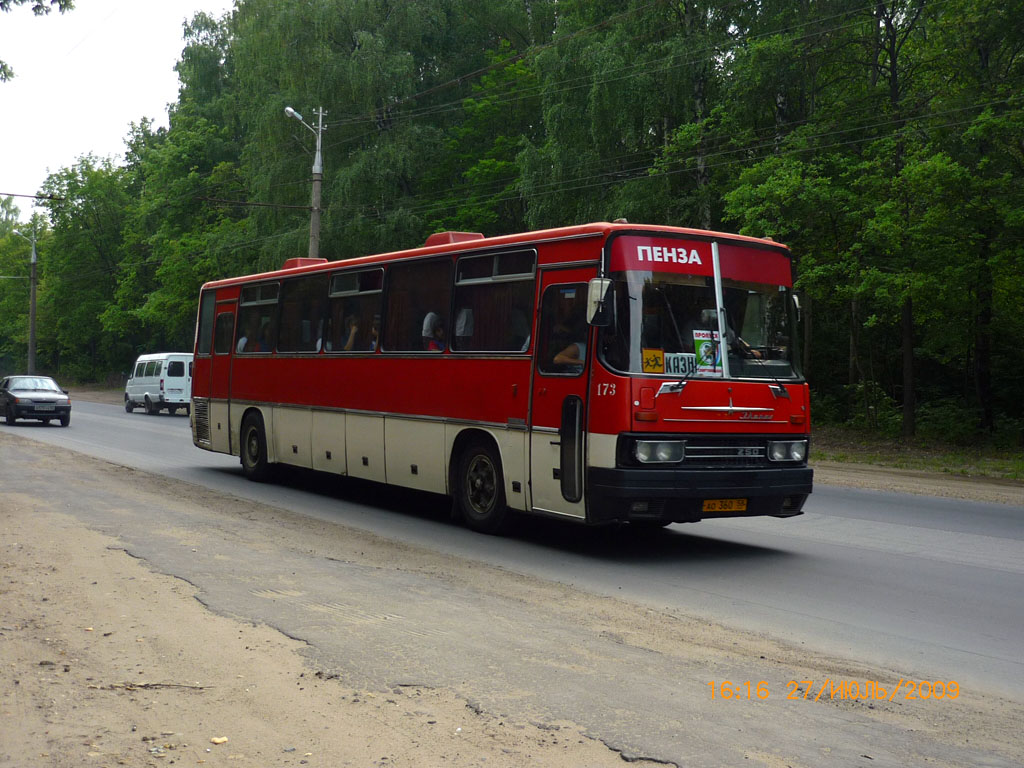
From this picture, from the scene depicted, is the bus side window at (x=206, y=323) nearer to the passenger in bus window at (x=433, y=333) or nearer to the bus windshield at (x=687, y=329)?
the passenger in bus window at (x=433, y=333)

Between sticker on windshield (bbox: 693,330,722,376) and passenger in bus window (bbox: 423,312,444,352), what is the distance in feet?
11.1

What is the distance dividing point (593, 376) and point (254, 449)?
28.3 feet

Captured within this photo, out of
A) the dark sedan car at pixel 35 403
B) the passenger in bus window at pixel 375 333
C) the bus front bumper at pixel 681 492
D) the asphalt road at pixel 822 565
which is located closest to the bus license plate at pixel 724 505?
the bus front bumper at pixel 681 492

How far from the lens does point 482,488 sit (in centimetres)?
1134

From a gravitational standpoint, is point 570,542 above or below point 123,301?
below

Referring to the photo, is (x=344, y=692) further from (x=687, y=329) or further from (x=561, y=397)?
(x=687, y=329)

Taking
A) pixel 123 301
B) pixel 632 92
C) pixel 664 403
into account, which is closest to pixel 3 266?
pixel 123 301

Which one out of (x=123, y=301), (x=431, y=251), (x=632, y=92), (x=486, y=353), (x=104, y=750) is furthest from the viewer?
(x=123, y=301)

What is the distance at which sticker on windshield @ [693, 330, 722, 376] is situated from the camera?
9.65 meters

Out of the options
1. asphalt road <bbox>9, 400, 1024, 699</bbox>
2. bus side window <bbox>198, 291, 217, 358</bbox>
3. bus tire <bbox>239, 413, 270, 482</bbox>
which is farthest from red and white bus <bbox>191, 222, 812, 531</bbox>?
bus side window <bbox>198, 291, 217, 358</bbox>

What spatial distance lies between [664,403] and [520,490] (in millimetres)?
1885

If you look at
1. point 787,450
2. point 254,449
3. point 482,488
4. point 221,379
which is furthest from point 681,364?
point 221,379

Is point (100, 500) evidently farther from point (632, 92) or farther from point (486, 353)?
point (632, 92)

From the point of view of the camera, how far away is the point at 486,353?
1120 centimetres
